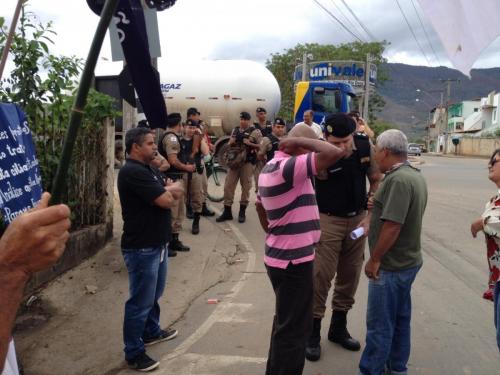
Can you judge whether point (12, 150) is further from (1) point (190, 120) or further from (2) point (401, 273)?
(1) point (190, 120)

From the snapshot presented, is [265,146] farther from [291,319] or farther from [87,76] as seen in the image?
[87,76]

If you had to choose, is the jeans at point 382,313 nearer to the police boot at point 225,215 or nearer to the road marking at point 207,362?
the road marking at point 207,362

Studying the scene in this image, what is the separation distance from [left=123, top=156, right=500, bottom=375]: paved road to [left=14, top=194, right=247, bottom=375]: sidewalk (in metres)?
0.29

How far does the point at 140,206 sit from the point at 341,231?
168cm

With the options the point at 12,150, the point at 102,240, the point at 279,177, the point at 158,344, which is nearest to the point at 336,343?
the point at 158,344

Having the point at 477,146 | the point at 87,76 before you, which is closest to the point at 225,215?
the point at 87,76

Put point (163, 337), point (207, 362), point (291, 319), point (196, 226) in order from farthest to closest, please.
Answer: point (196, 226), point (163, 337), point (207, 362), point (291, 319)

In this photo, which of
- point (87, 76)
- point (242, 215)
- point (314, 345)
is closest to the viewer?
point (87, 76)

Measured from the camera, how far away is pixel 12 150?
397 cm

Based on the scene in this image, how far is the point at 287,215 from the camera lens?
130 inches

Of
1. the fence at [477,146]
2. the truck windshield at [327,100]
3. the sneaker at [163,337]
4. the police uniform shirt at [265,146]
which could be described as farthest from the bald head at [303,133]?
the fence at [477,146]

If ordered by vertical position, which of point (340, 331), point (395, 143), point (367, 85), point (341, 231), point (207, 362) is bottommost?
point (207, 362)

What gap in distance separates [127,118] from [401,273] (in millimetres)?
4821

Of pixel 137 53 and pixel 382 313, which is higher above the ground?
pixel 137 53
